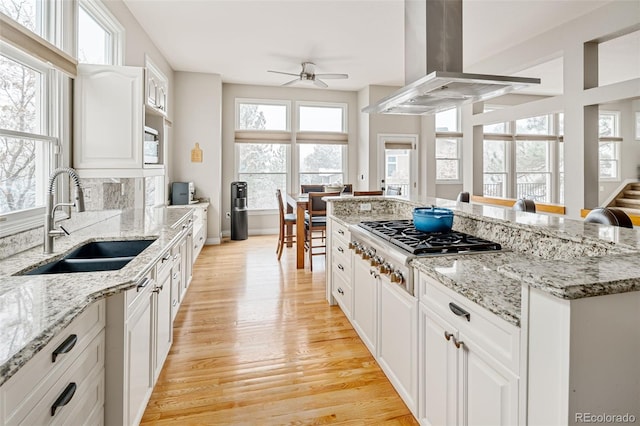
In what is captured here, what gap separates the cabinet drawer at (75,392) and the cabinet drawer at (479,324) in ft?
4.27

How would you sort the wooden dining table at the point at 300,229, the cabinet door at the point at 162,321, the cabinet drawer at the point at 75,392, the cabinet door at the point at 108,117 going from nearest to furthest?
the cabinet drawer at the point at 75,392 → the cabinet door at the point at 162,321 → the cabinet door at the point at 108,117 → the wooden dining table at the point at 300,229

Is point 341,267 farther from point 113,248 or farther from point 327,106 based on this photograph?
point 327,106

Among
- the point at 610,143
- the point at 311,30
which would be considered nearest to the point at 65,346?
the point at 311,30

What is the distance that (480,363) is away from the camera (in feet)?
3.87

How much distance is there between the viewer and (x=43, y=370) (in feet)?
3.04

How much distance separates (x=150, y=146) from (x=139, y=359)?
214cm

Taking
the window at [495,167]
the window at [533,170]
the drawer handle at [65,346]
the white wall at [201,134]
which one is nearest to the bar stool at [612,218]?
the drawer handle at [65,346]

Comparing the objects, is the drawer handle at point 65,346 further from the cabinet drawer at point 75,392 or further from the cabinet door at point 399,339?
the cabinet door at point 399,339

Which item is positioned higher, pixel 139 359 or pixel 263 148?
pixel 263 148

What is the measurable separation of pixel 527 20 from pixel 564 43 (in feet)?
1.87

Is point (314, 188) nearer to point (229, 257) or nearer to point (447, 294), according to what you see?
point (229, 257)

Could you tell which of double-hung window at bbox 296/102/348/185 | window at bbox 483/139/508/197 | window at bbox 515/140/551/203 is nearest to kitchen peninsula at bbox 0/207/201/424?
double-hung window at bbox 296/102/348/185

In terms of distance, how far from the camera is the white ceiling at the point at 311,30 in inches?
150

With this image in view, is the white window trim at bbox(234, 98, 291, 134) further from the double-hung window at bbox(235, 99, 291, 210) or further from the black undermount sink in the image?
the black undermount sink
